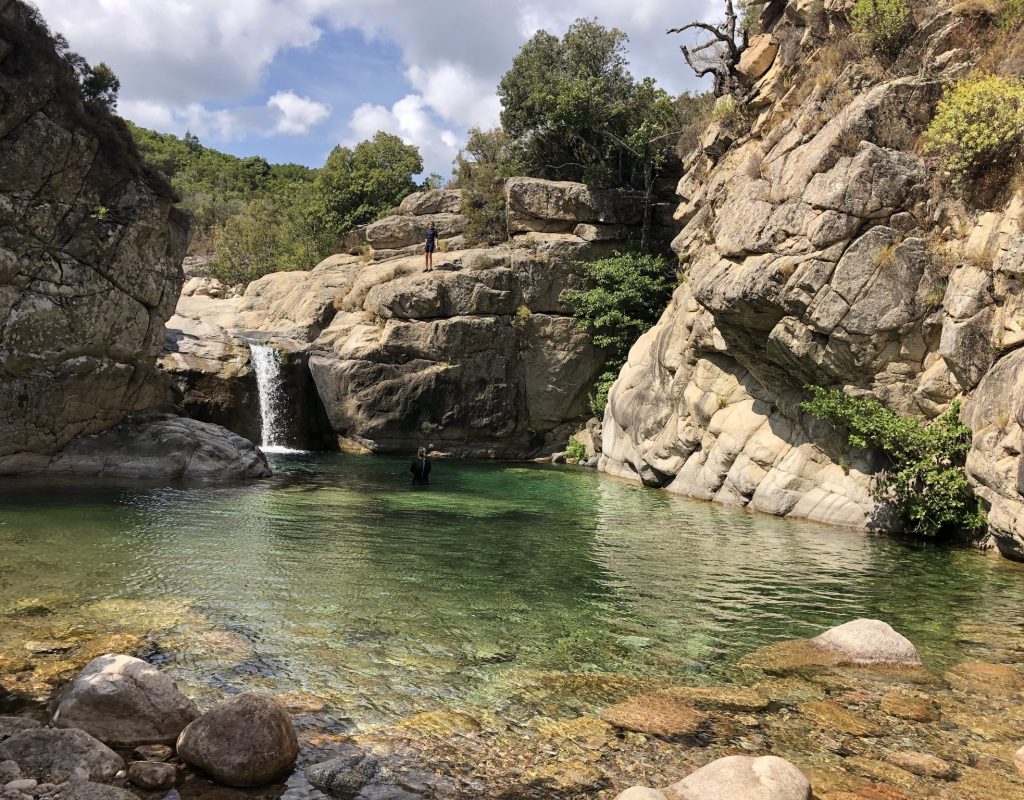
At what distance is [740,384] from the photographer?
23.9 metres

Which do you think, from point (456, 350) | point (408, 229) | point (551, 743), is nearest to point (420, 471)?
point (456, 350)

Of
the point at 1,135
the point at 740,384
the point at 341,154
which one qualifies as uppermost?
the point at 341,154

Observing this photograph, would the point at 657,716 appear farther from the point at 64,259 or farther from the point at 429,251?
the point at 429,251

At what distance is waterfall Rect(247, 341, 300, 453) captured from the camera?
3356cm

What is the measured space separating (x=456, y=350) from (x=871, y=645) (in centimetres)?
2724

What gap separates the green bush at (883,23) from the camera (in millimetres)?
20250

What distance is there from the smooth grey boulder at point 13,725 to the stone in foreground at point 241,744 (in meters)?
1.18

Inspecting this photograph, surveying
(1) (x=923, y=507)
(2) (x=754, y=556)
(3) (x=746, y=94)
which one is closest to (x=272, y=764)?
(2) (x=754, y=556)

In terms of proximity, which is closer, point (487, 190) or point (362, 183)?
point (487, 190)

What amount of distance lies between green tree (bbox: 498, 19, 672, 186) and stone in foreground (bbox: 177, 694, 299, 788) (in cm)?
3435

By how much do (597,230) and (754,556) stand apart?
24224 mm

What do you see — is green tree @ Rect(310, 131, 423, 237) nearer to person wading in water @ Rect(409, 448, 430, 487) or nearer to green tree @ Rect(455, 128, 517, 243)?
green tree @ Rect(455, 128, 517, 243)

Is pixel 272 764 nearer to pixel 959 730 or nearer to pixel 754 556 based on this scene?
pixel 959 730

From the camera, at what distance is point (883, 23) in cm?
2055
